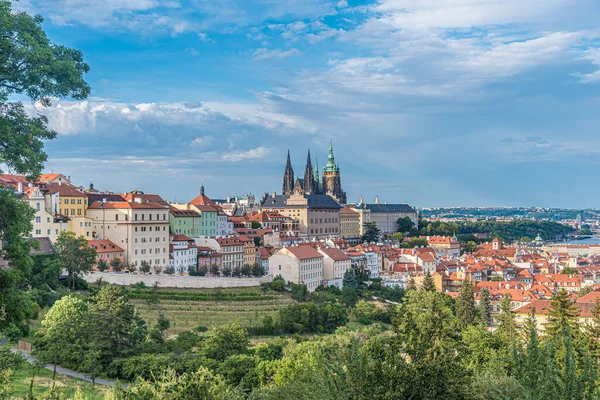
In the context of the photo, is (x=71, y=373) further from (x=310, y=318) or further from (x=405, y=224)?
(x=405, y=224)

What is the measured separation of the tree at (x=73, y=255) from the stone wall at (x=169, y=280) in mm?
3744

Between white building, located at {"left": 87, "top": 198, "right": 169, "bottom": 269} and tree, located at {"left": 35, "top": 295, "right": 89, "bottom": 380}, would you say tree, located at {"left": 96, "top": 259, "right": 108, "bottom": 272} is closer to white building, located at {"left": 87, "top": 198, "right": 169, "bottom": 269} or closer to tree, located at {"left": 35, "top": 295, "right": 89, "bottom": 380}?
white building, located at {"left": 87, "top": 198, "right": 169, "bottom": 269}

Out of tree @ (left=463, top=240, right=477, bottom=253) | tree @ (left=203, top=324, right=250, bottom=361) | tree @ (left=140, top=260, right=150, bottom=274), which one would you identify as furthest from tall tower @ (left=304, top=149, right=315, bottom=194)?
tree @ (left=203, top=324, right=250, bottom=361)

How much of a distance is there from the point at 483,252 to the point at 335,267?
54.9 m

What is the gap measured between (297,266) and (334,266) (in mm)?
9666

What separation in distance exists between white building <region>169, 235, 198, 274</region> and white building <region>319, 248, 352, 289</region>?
17396 millimetres

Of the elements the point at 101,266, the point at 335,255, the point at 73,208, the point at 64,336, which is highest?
the point at 73,208

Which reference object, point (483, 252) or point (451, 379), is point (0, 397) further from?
point (483, 252)

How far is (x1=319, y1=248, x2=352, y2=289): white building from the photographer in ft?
274

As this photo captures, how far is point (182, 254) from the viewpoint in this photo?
238 feet

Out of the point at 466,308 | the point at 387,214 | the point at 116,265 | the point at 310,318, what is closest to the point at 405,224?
the point at 387,214

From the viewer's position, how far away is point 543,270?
109m

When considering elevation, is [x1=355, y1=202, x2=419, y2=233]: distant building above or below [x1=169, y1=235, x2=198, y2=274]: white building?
above

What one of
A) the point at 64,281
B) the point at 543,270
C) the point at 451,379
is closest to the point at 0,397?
the point at 451,379
